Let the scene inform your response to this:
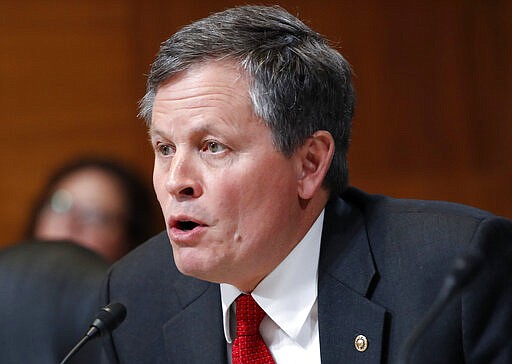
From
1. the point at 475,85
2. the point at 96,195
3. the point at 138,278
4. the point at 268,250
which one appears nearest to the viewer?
the point at 268,250

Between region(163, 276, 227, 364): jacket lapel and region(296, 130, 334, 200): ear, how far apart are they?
1.16 feet

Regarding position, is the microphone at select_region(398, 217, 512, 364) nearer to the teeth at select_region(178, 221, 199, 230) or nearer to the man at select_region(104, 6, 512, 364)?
the man at select_region(104, 6, 512, 364)

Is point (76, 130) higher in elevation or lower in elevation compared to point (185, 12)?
lower

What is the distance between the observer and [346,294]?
85.9 inches

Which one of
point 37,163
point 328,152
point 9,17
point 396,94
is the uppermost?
point 328,152

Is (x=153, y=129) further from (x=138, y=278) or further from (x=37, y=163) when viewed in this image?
(x=37, y=163)

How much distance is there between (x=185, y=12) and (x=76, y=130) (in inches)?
30.1

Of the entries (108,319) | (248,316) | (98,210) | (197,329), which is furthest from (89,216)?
(108,319)

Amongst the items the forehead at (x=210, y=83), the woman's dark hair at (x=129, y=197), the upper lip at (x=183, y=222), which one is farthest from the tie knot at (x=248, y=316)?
the woman's dark hair at (x=129, y=197)

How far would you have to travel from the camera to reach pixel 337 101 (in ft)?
7.24

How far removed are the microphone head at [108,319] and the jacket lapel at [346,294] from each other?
0.45m

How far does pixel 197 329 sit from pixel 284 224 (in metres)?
0.36

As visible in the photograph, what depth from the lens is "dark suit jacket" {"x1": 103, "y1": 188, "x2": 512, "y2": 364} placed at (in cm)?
209

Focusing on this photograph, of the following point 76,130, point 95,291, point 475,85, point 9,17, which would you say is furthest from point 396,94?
point 95,291
